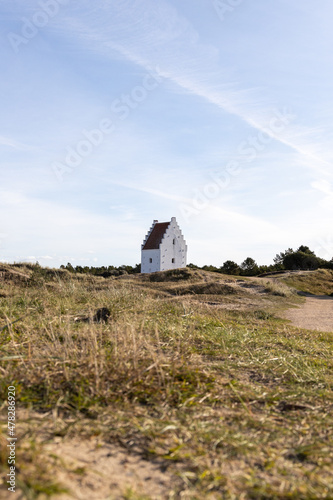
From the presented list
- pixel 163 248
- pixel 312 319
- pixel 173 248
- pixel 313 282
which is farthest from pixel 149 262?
pixel 312 319

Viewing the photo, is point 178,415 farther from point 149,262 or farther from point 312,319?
point 149,262

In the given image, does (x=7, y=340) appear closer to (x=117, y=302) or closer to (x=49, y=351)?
(x=49, y=351)

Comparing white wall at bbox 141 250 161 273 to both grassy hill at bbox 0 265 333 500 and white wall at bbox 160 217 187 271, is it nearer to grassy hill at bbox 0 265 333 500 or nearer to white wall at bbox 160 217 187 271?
white wall at bbox 160 217 187 271

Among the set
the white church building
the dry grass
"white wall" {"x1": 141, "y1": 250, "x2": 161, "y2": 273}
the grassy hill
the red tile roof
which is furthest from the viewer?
the red tile roof

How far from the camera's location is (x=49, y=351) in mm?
3352

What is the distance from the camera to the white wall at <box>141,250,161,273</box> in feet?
118

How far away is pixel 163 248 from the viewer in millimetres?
36094

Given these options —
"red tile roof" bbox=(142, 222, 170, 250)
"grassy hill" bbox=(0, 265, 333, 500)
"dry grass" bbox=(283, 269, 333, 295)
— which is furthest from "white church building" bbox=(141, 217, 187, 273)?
"grassy hill" bbox=(0, 265, 333, 500)

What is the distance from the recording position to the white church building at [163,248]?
1419 inches

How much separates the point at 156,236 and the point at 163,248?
1.93 metres

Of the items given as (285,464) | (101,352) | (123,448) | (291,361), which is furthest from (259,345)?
(123,448)

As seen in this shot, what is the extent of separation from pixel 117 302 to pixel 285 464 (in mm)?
4672

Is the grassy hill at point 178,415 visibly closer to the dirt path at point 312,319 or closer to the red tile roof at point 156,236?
Answer: the dirt path at point 312,319

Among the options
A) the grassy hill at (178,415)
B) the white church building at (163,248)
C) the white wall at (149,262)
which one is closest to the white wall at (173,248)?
the white church building at (163,248)
